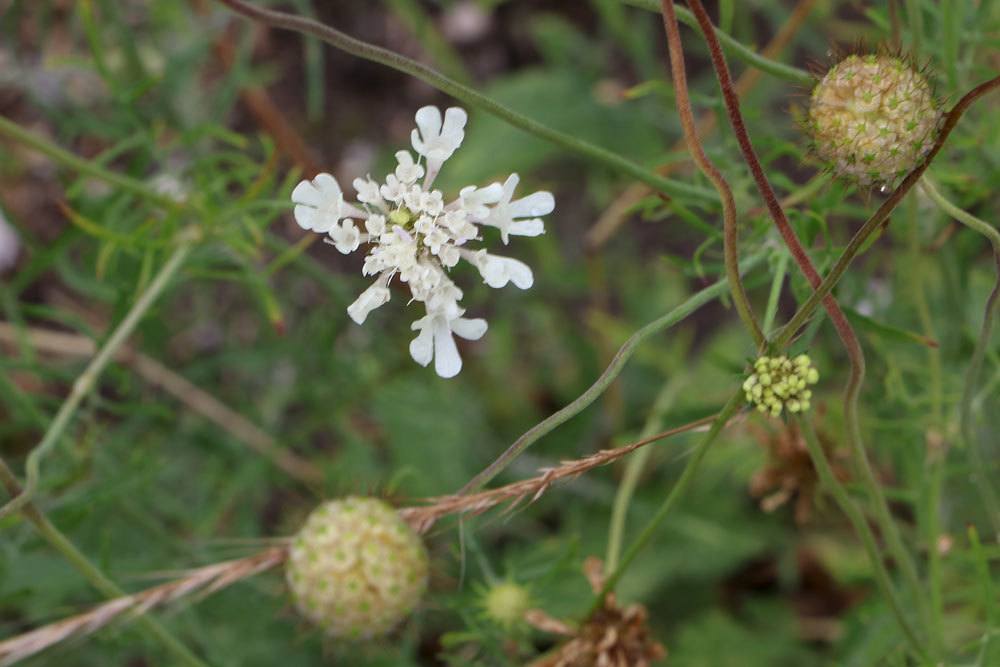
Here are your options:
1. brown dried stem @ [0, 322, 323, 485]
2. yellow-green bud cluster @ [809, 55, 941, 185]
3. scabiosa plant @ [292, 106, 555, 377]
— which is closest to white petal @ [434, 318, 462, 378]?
scabiosa plant @ [292, 106, 555, 377]

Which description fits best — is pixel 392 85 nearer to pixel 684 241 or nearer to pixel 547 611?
pixel 684 241

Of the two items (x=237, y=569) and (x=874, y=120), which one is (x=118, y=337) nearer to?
(x=237, y=569)

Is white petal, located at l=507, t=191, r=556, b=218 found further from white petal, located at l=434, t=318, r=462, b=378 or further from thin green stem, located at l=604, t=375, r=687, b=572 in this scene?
thin green stem, located at l=604, t=375, r=687, b=572

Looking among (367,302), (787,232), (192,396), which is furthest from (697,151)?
(192,396)

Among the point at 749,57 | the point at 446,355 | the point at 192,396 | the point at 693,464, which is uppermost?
the point at 192,396

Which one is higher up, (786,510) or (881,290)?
(881,290)

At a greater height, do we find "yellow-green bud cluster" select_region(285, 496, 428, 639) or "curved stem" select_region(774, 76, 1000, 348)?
"curved stem" select_region(774, 76, 1000, 348)

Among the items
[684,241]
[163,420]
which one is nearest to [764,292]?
[684,241]
